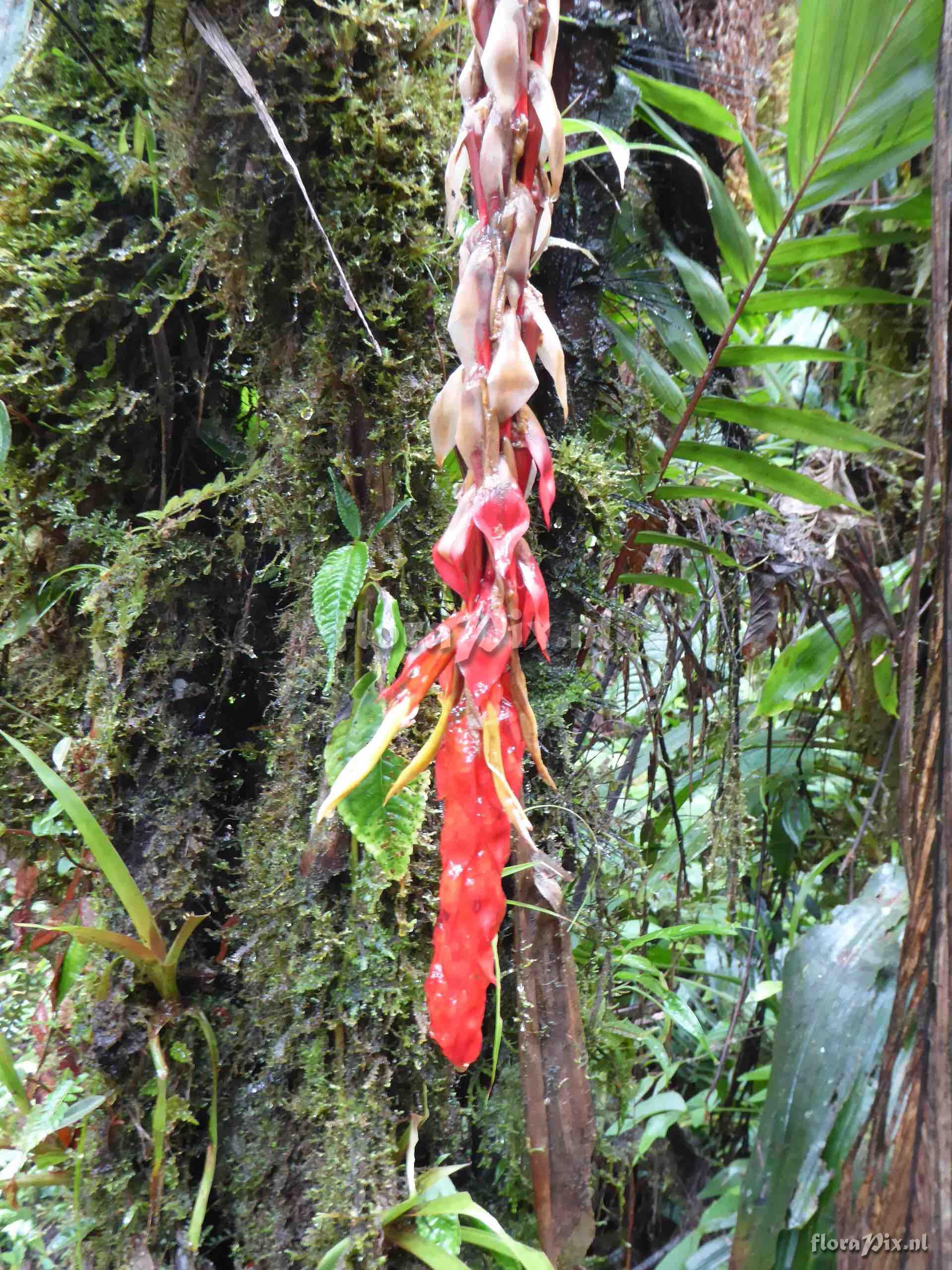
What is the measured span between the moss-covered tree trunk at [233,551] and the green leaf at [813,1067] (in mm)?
237

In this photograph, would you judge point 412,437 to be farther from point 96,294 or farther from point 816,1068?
point 816,1068

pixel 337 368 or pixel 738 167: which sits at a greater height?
pixel 738 167

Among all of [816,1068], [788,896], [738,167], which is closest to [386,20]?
[738,167]

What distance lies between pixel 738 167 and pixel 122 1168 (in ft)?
4.02

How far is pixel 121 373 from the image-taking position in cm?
70

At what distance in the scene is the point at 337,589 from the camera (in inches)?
21.0

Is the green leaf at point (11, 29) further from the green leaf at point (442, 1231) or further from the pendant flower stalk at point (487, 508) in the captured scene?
the green leaf at point (442, 1231)

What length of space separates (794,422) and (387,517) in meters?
0.50

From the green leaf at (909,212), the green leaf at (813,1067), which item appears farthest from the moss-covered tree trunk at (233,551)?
the green leaf at (909,212)

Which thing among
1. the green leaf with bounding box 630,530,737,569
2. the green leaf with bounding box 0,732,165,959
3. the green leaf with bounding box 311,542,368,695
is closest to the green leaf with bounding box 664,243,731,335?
the green leaf with bounding box 630,530,737,569

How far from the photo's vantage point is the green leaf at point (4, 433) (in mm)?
650

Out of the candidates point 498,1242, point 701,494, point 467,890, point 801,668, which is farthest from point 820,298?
point 498,1242

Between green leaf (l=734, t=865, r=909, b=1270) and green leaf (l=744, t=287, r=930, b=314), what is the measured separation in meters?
0.64

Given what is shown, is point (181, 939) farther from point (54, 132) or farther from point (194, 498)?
point (54, 132)
